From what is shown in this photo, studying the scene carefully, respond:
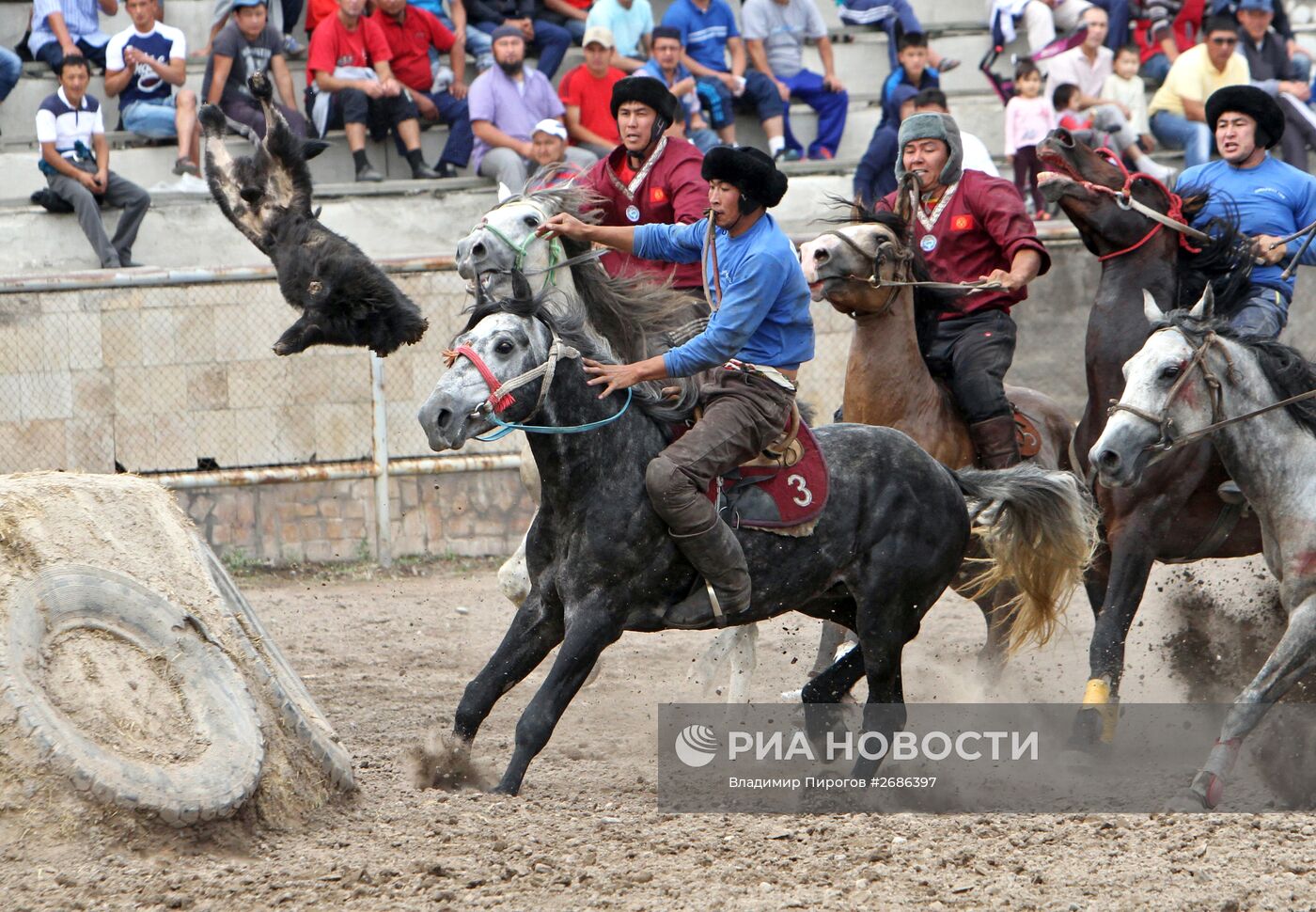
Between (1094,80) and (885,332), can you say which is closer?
(885,332)

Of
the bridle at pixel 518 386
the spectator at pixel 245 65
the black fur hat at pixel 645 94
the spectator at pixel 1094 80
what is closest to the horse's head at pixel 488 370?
the bridle at pixel 518 386

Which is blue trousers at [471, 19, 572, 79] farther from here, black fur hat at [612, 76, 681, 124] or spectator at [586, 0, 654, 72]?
black fur hat at [612, 76, 681, 124]

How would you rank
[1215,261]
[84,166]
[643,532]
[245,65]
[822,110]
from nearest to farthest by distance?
1. [643,532]
2. [1215,261]
3. [84,166]
4. [245,65]
5. [822,110]

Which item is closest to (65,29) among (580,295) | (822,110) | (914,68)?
(822,110)

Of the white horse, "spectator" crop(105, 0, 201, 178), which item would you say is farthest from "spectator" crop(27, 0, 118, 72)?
the white horse

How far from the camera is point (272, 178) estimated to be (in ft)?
20.0

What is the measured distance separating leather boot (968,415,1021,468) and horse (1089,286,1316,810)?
1001mm

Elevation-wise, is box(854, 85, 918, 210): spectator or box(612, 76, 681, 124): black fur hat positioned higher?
box(612, 76, 681, 124): black fur hat

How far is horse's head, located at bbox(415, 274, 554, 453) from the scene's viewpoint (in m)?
4.71

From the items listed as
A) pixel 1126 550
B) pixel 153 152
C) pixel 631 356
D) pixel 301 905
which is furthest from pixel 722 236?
pixel 153 152

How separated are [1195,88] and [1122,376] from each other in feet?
23.2

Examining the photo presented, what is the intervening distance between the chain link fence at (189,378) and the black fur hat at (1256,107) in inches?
177

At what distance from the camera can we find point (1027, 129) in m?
Result: 12.0

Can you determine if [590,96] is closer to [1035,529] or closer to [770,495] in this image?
[1035,529]
